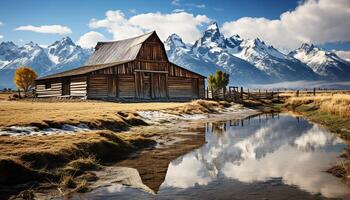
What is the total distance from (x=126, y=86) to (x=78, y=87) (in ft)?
20.5

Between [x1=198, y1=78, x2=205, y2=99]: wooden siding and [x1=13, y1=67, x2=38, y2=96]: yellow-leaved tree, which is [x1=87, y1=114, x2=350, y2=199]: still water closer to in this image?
[x1=198, y1=78, x2=205, y2=99]: wooden siding

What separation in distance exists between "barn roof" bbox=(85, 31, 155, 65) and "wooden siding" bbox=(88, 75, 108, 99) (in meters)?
5.92

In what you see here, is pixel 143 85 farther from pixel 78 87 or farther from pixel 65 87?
pixel 65 87

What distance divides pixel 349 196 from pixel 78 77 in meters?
44.2

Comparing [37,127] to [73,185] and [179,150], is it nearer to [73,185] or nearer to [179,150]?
[179,150]

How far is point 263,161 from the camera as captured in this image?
45.8 ft

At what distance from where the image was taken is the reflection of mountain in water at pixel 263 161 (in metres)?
11.0

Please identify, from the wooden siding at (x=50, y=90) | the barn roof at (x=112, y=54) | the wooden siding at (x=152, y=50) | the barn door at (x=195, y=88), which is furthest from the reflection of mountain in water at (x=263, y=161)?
the wooden siding at (x=50, y=90)

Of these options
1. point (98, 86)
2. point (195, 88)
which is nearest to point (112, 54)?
point (98, 86)

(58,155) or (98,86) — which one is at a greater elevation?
(98,86)

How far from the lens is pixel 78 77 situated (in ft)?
163

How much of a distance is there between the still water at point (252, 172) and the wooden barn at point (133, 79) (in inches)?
1232

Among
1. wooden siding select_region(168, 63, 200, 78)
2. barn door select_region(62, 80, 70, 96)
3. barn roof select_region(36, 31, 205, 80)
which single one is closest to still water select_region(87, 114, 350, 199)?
barn roof select_region(36, 31, 205, 80)

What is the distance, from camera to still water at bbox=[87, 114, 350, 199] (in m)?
9.76
